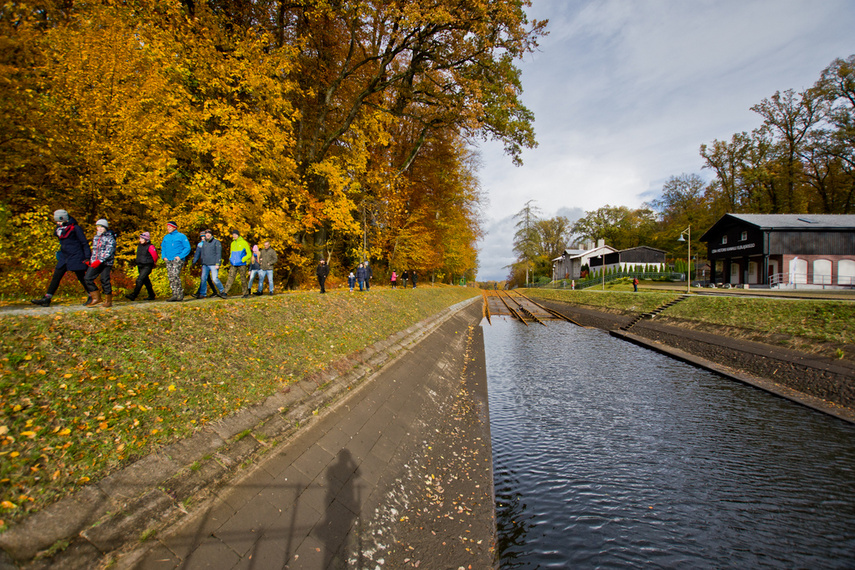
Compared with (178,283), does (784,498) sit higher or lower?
lower

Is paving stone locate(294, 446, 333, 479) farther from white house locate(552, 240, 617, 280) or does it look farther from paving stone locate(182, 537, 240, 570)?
white house locate(552, 240, 617, 280)

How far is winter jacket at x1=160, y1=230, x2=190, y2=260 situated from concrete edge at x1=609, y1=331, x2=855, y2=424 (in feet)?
53.4

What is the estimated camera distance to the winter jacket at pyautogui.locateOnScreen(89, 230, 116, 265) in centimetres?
680

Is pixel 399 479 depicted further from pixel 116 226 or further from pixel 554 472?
pixel 116 226

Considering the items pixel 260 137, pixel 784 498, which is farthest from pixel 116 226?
pixel 784 498

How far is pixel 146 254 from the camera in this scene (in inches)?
322

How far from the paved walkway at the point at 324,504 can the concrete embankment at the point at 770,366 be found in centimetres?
995

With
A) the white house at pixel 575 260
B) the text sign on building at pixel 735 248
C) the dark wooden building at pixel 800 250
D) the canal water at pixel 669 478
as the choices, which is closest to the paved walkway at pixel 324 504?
the canal water at pixel 669 478

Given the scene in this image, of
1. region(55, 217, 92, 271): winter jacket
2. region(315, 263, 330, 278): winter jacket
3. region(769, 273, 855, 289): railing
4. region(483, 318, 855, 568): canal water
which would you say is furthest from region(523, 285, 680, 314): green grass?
region(55, 217, 92, 271): winter jacket

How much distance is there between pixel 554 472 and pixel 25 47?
1784 cm

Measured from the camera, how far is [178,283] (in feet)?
28.4

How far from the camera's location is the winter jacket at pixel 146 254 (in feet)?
26.7

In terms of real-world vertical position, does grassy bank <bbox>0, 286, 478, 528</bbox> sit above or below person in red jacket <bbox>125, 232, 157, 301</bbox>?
below

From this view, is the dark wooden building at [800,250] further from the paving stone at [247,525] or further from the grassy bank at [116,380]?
the paving stone at [247,525]
